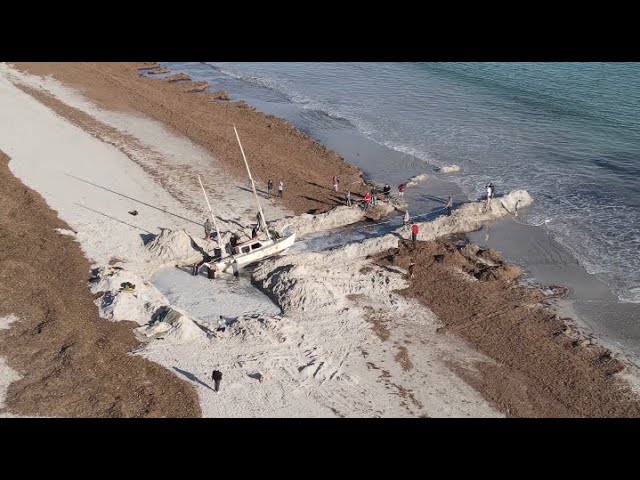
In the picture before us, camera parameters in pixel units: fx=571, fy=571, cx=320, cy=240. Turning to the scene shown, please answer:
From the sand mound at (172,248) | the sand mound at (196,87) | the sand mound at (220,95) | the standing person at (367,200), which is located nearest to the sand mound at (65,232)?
the sand mound at (172,248)

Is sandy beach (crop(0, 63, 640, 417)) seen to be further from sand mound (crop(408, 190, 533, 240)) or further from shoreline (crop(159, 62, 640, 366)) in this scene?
shoreline (crop(159, 62, 640, 366))

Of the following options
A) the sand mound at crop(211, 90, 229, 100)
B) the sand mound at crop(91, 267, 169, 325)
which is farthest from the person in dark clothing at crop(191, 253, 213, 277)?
the sand mound at crop(211, 90, 229, 100)

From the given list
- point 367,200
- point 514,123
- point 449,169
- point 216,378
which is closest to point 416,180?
point 449,169

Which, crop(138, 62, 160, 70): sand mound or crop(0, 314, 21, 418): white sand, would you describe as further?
crop(138, 62, 160, 70): sand mound

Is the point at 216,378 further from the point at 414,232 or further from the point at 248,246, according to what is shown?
the point at 414,232

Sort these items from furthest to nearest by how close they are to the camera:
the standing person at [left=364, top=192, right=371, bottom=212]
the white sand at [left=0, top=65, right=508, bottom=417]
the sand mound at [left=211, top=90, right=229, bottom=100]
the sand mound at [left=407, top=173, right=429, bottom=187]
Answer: the sand mound at [left=211, top=90, right=229, bottom=100] → the sand mound at [left=407, top=173, right=429, bottom=187] → the standing person at [left=364, top=192, right=371, bottom=212] → the white sand at [left=0, top=65, right=508, bottom=417]

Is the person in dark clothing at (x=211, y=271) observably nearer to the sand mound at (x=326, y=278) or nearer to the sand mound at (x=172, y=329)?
the sand mound at (x=326, y=278)
